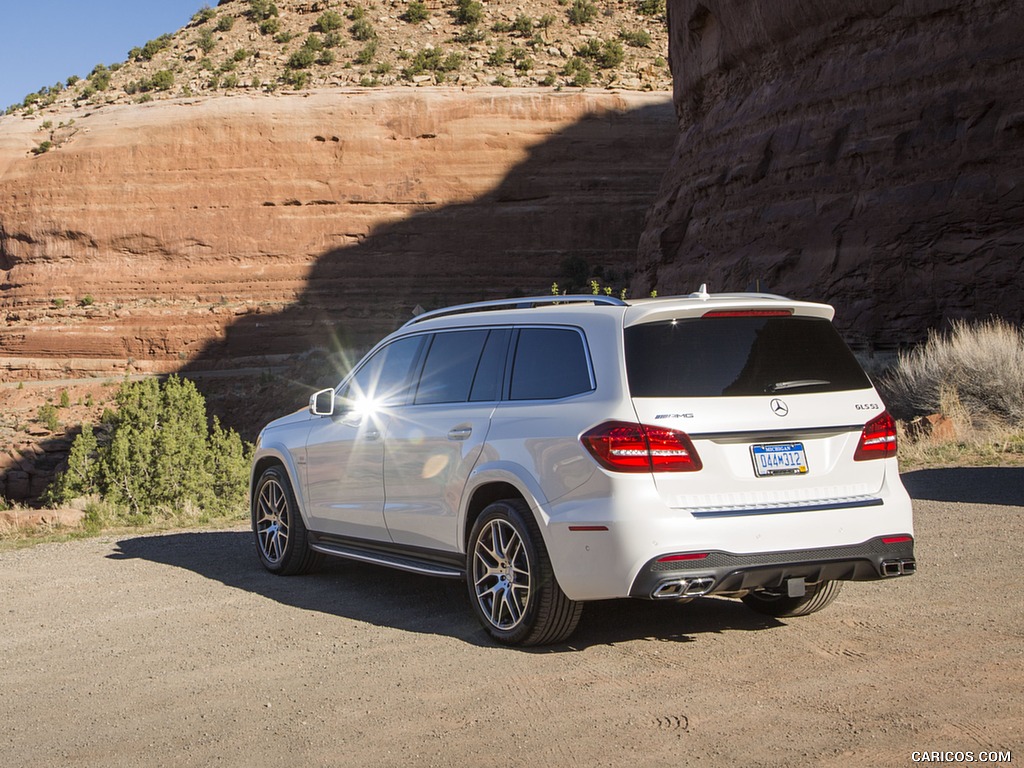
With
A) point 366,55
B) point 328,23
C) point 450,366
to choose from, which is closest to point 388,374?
point 450,366

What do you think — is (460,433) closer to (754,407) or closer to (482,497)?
(482,497)

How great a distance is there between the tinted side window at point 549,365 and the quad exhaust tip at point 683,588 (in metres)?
1.04

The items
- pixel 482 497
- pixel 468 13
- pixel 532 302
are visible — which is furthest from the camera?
pixel 468 13

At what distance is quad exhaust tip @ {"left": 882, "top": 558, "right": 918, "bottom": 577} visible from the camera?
5.55 meters

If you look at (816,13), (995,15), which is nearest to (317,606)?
(995,15)

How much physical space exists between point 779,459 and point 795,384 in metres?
0.43

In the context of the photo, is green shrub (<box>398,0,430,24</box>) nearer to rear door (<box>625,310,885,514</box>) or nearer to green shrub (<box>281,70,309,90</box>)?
green shrub (<box>281,70,309,90</box>)

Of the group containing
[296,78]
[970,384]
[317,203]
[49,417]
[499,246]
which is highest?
[296,78]

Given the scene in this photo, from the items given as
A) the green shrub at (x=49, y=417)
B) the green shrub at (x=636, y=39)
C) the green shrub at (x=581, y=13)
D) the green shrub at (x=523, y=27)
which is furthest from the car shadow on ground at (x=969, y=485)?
the green shrub at (x=581, y=13)

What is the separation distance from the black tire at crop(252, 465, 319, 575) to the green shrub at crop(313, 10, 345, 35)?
6294cm

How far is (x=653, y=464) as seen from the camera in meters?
5.22

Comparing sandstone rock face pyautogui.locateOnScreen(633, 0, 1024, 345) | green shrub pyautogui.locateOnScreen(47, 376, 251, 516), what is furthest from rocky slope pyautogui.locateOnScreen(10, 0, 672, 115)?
green shrub pyautogui.locateOnScreen(47, 376, 251, 516)

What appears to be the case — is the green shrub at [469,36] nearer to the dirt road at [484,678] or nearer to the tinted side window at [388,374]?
the tinted side window at [388,374]

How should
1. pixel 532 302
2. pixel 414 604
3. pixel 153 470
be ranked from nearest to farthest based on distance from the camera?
pixel 532 302 → pixel 414 604 → pixel 153 470
